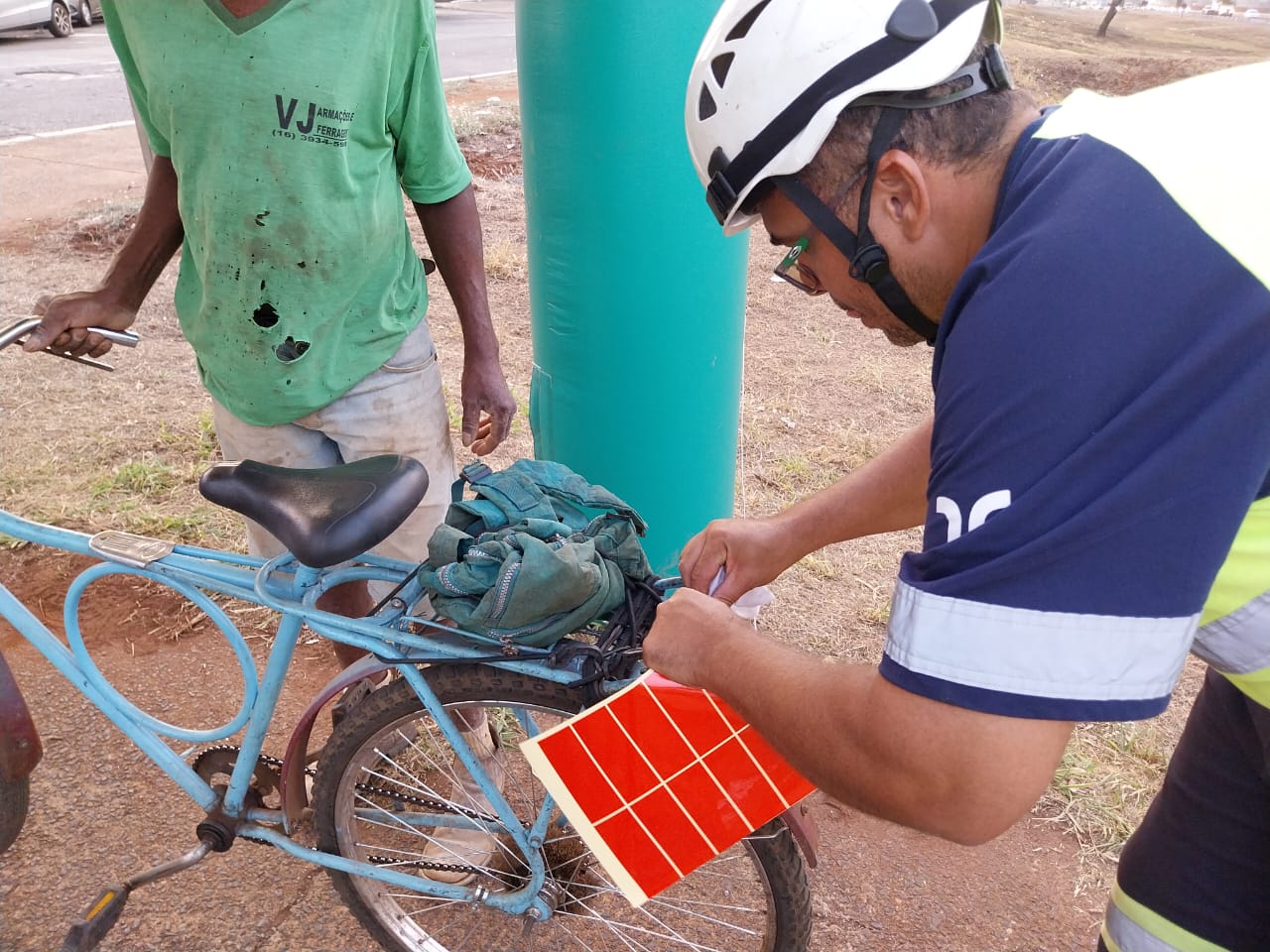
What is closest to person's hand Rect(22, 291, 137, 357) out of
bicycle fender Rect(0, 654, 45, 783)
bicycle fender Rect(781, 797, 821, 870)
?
bicycle fender Rect(0, 654, 45, 783)

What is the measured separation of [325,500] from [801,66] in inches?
43.7

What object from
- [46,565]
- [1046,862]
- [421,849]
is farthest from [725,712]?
[46,565]

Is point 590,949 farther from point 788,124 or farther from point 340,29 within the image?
point 340,29

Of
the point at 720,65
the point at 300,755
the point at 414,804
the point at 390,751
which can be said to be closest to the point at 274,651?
the point at 300,755

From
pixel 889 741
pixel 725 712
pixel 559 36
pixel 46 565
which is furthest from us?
pixel 46 565

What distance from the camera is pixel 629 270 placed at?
255 cm

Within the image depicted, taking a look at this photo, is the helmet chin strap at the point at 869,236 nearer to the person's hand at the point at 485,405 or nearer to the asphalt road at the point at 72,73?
the person's hand at the point at 485,405

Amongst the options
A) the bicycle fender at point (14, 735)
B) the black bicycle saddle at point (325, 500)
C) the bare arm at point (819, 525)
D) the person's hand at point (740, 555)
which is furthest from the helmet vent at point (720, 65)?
the bicycle fender at point (14, 735)

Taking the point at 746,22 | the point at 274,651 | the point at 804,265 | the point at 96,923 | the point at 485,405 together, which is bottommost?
the point at 96,923

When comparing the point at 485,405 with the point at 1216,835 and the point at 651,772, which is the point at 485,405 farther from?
the point at 1216,835

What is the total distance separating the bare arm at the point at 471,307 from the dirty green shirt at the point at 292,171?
8 cm

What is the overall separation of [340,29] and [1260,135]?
5.59ft

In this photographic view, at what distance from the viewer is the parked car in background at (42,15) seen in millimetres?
13422

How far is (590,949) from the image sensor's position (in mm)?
2273
